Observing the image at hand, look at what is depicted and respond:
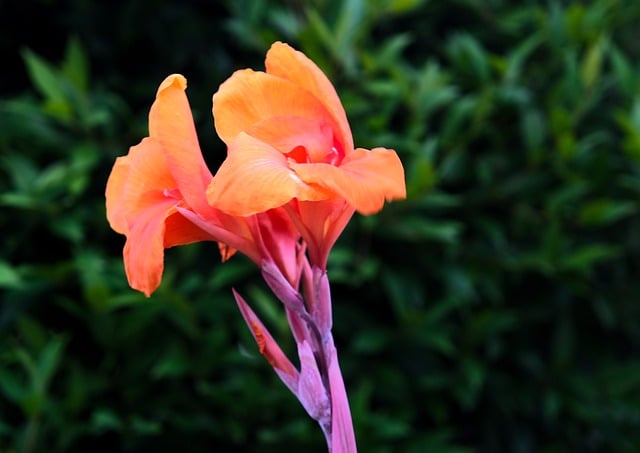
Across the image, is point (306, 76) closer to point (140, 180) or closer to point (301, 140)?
point (301, 140)

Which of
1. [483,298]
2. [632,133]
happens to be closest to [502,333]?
[483,298]

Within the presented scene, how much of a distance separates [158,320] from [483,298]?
837mm

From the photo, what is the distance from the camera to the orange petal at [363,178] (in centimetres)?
72

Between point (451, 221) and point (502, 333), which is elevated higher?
point (451, 221)

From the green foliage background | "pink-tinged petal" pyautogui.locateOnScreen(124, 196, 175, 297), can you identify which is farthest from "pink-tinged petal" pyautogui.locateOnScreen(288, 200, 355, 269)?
the green foliage background

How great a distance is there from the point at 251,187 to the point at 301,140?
13cm

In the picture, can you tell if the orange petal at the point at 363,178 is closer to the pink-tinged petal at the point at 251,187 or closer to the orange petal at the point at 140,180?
the pink-tinged petal at the point at 251,187

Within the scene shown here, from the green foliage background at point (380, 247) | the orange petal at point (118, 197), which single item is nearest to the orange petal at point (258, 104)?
the orange petal at point (118, 197)

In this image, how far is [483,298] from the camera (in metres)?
2.32

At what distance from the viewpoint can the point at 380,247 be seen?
2.23m

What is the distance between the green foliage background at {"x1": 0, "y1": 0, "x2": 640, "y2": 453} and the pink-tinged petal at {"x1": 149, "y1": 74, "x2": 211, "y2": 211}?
3.57 feet

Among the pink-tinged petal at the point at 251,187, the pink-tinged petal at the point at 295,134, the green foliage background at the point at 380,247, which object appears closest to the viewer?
the pink-tinged petal at the point at 251,187

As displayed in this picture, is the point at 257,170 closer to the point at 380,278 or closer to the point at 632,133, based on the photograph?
the point at 380,278

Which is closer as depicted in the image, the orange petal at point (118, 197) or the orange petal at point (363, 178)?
the orange petal at point (363, 178)
